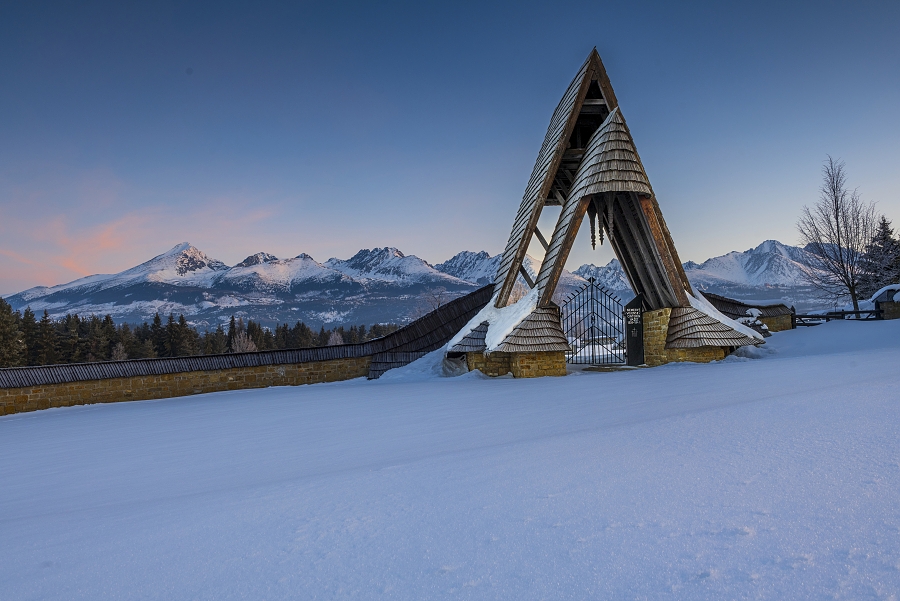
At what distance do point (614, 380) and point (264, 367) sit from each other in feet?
29.4

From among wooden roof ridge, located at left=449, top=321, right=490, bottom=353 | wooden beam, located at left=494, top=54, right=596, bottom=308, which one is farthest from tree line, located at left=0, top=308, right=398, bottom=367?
wooden beam, located at left=494, top=54, right=596, bottom=308

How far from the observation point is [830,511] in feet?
7.73

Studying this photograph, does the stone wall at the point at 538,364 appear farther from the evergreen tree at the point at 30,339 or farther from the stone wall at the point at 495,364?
the evergreen tree at the point at 30,339

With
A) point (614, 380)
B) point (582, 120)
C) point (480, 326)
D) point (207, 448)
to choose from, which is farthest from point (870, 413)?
point (582, 120)

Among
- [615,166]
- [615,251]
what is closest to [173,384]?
[615,166]

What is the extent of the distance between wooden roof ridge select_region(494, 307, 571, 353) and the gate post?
12.4ft

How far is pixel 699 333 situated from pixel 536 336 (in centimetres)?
397

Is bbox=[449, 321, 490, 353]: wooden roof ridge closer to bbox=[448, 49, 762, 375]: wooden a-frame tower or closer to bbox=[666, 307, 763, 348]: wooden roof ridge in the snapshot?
bbox=[448, 49, 762, 375]: wooden a-frame tower

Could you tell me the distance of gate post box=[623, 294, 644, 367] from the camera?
549 inches

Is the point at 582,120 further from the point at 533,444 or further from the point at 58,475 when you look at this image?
the point at 58,475

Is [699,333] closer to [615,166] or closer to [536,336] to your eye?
[536,336]

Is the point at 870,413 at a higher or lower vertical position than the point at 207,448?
higher

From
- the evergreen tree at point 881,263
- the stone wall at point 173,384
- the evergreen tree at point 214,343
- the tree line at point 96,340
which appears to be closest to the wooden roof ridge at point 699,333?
the stone wall at point 173,384

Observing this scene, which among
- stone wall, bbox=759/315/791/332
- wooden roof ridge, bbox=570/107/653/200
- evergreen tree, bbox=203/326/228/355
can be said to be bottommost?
evergreen tree, bbox=203/326/228/355
